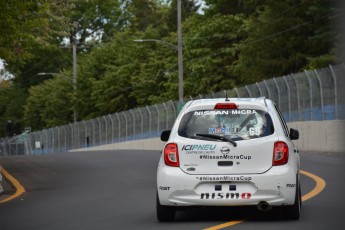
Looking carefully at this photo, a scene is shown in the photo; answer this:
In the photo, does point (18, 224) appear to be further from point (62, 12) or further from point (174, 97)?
point (174, 97)

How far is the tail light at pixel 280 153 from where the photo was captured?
37.2 feet

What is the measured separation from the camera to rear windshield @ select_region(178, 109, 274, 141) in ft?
37.7

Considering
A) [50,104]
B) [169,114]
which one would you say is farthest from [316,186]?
[50,104]

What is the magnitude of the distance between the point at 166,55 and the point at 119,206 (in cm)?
6419

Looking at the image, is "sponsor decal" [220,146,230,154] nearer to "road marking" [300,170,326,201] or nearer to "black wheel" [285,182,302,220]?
"black wheel" [285,182,302,220]

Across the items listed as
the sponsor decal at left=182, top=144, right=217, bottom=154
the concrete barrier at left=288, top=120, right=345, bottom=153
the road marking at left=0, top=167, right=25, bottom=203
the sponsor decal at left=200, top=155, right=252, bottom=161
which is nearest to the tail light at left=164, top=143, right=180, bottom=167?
the sponsor decal at left=182, top=144, right=217, bottom=154

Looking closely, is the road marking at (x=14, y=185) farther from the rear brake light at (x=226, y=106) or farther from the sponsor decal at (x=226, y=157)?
the sponsor decal at (x=226, y=157)

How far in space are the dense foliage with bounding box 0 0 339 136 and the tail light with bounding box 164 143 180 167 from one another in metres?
18.5

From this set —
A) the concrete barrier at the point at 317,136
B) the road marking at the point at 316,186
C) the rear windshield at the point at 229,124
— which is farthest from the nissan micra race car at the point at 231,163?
the concrete barrier at the point at 317,136

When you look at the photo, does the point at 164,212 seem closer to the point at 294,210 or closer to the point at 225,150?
the point at 225,150

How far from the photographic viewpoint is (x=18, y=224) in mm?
12891

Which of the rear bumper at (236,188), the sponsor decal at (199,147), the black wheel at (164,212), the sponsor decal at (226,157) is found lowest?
the black wheel at (164,212)

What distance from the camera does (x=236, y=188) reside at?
11250mm

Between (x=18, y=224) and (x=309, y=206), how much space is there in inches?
151
